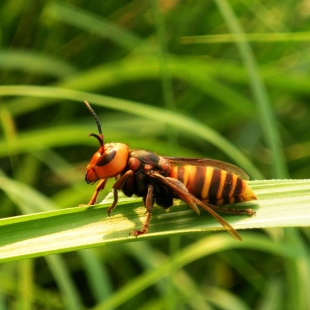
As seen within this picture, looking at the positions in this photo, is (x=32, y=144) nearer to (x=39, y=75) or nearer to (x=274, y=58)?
(x=39, y=75)

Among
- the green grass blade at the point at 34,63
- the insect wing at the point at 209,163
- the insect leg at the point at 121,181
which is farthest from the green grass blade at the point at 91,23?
the insect leg at the point at 121,181

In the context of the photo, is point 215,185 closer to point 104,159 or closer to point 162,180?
point 162,180

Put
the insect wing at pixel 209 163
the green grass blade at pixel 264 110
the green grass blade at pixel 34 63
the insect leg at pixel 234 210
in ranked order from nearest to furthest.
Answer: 1. the insect leg at pixel 234 210
2. the insect wing at pixel 209 163
3. the green grass blade at pixel 264 110
4. the green grass blade at pixel 34 63

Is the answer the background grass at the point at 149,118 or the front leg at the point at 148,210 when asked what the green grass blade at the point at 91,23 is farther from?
the front leg at the point at 148,210

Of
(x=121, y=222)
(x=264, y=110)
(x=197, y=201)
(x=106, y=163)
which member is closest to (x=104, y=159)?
(x=106, y=163)

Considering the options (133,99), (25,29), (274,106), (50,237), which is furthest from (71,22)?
(50,237)

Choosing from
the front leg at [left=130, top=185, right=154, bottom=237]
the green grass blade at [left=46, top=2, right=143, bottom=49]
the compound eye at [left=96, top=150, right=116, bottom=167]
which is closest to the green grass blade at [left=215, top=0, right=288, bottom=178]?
the front leg at [left=130, top=185, right=154, bottom=237]
